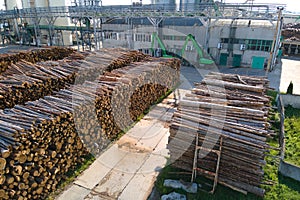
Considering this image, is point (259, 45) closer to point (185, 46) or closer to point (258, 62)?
point (258, 62)

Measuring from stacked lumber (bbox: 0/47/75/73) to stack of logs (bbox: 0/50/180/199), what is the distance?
9.50 m

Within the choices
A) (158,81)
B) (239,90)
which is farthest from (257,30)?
(239,90)

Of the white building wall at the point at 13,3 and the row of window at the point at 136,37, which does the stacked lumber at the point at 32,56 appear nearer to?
the row of window at the point at 136,37

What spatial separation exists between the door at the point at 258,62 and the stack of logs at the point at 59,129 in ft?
57.1

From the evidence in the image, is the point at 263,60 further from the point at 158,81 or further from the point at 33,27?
the point at 33,27

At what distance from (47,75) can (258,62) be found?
72.5 ft

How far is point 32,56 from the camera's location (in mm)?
17844

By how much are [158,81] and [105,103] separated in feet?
19.4

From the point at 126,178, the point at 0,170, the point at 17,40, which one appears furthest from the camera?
the point at 17,40

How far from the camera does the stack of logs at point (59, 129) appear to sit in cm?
596

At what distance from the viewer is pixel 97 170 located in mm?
8242

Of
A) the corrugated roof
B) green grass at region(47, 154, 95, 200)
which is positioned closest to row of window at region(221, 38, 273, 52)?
the corrugated roof

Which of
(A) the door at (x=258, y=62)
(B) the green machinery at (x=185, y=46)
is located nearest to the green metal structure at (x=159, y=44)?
(B) the green machinery at (x=185, y=46)

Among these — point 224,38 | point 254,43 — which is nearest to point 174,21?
point 224,38
